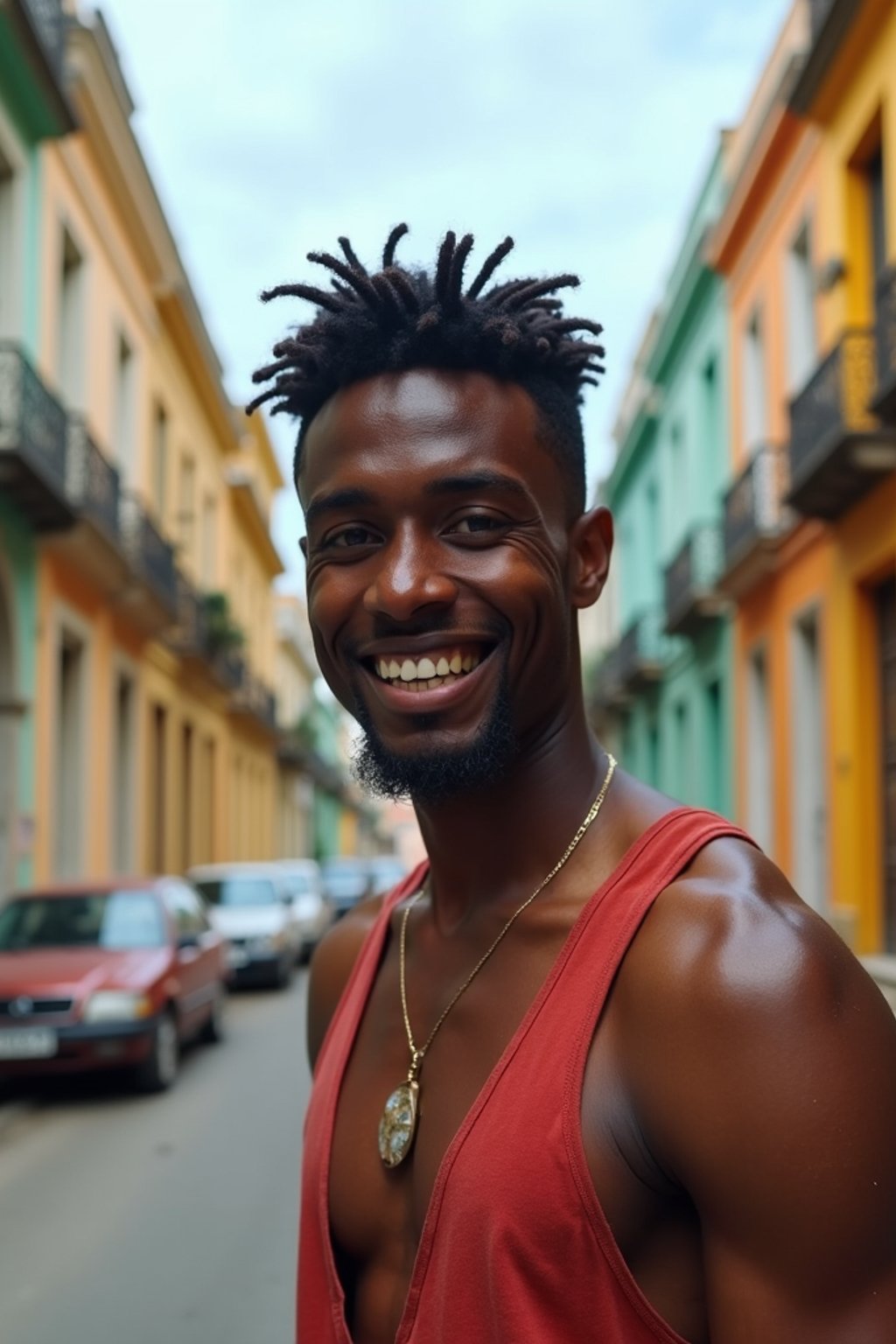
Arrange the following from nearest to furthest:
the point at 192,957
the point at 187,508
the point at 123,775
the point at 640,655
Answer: the point at 192,957
the point at 123,775
the point at 640,655
the point at 187,508

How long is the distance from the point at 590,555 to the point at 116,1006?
8.45m

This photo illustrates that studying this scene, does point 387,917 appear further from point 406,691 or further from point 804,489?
point 804,489

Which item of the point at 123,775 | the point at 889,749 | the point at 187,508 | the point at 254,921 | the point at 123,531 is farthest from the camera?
the point at 187,508

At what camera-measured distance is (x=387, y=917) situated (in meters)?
2.05

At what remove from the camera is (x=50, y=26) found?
1525 centimetres

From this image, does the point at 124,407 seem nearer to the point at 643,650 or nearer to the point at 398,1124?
the point at 643,650

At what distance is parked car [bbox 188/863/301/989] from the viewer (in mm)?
16938

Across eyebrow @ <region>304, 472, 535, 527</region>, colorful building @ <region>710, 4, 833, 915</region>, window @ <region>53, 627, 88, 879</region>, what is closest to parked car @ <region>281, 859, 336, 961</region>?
window @ <region>53, 627, 88, 879</region>

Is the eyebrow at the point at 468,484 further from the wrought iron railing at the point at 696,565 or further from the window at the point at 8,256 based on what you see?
the wrought iron railing at the point at 696,565

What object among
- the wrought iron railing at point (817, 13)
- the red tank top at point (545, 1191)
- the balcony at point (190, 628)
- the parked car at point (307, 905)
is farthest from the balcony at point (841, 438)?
the red tank top at point (545, 1191)

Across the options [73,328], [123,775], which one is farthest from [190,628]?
[73,328]

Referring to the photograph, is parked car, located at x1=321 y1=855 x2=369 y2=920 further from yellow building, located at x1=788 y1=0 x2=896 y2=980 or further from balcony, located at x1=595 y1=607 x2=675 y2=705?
yellow building, located at x1=788 y1=0 x2=896 y2=980

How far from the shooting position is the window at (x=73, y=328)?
18312 millimetres

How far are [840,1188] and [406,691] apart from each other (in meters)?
0.70
